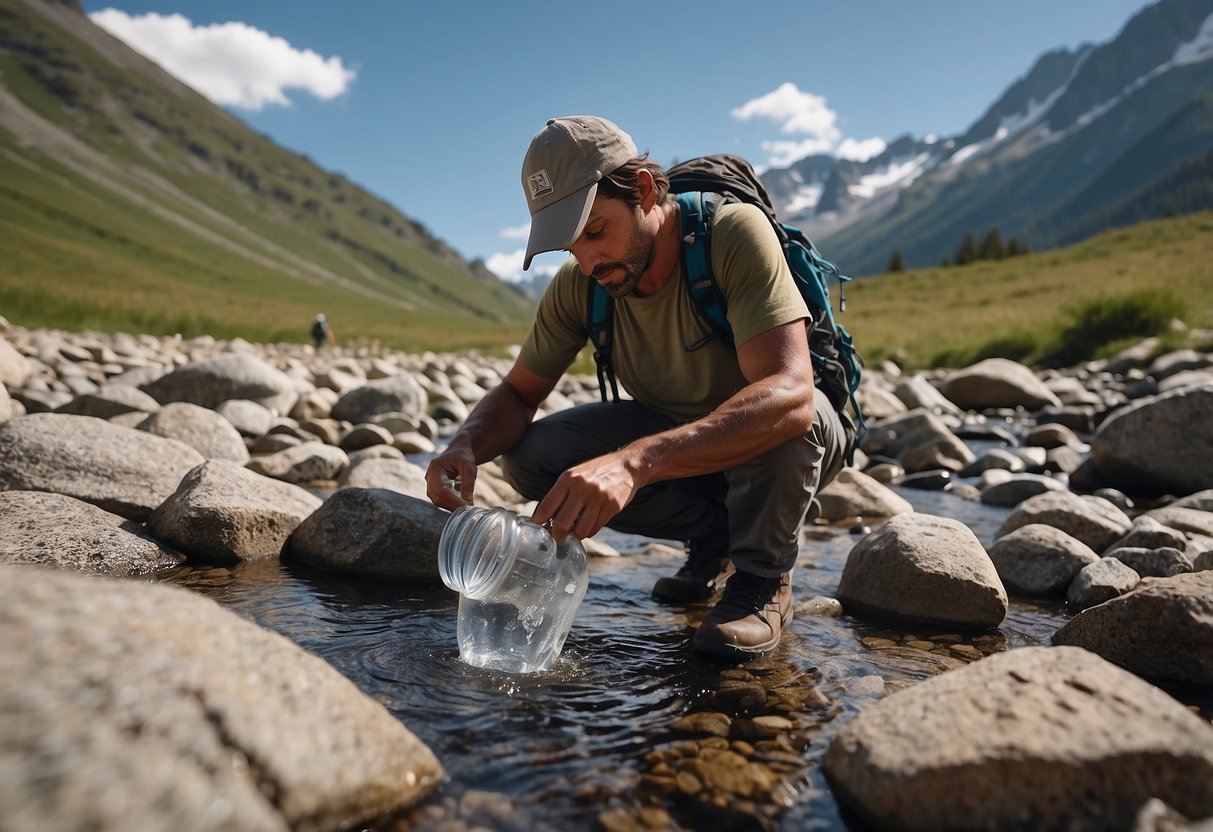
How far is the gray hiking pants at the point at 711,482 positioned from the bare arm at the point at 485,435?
0.39ft

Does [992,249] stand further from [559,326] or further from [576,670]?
[576,670]

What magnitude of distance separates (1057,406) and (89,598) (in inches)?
504

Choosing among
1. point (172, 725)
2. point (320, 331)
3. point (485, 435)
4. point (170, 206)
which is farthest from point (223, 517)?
point (170, 206)

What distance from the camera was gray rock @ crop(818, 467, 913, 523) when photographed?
656 cm

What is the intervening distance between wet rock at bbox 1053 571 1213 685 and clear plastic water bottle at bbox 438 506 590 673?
2.09m

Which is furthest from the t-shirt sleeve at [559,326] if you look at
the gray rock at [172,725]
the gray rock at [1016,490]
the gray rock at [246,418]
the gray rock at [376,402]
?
the gray rock at [376,402]

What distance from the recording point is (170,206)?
5089 inches

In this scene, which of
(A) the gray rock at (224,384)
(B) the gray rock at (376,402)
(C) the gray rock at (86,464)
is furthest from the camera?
(B) the gray rock at (376,402)

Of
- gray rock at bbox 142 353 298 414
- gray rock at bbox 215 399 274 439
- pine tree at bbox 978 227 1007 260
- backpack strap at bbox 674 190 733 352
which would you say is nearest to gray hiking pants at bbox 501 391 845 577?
backpack strap at bbox 674 190 733 352

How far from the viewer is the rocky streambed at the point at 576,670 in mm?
1823

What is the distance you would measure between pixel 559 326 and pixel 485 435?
0.70 m

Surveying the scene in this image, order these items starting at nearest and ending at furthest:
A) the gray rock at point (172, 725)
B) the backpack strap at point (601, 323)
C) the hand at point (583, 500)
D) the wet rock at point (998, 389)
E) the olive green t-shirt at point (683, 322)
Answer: the gray rock at point (172, 725), the hand at point (583, 500), the olive green t-shirt at point (683, 322), the backpack strap at point (601, 323), the wet rock at point (998, 389)

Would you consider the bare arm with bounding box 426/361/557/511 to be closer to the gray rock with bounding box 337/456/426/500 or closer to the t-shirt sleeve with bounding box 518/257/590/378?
the t-shirt sleeve with bounding box 518/257/590/378

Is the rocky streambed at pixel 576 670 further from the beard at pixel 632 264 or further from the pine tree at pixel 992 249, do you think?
the pine tree at pixel 992 249
